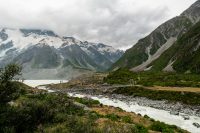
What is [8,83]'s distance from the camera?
34.5m

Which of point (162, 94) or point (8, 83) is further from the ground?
point (8, 83)

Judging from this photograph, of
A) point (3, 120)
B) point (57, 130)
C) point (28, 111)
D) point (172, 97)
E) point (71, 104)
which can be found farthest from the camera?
point (172, 97)

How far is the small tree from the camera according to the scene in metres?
34.1

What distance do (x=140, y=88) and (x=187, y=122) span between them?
7135 cm

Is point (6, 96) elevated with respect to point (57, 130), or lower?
elevated

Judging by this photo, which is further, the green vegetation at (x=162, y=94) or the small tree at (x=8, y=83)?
the green vegetation at (x=162, y=94)

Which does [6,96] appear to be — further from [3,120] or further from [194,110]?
[194,110]

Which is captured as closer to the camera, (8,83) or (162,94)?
(8,83)

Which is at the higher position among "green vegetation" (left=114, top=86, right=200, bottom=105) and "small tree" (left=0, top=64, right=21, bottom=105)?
"small tree" (left=0, top=64, right=21, bottom=105)

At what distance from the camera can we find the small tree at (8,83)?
34.1m

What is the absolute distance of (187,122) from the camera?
227 ft

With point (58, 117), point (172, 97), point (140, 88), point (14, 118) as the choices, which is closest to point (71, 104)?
point (58, 117)

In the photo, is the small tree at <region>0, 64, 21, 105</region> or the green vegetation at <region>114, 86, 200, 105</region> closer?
the small tree at <region>0, 64, 21, 105</region>

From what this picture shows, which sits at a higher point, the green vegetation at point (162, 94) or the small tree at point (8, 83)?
the small tree at point (8, 83)
